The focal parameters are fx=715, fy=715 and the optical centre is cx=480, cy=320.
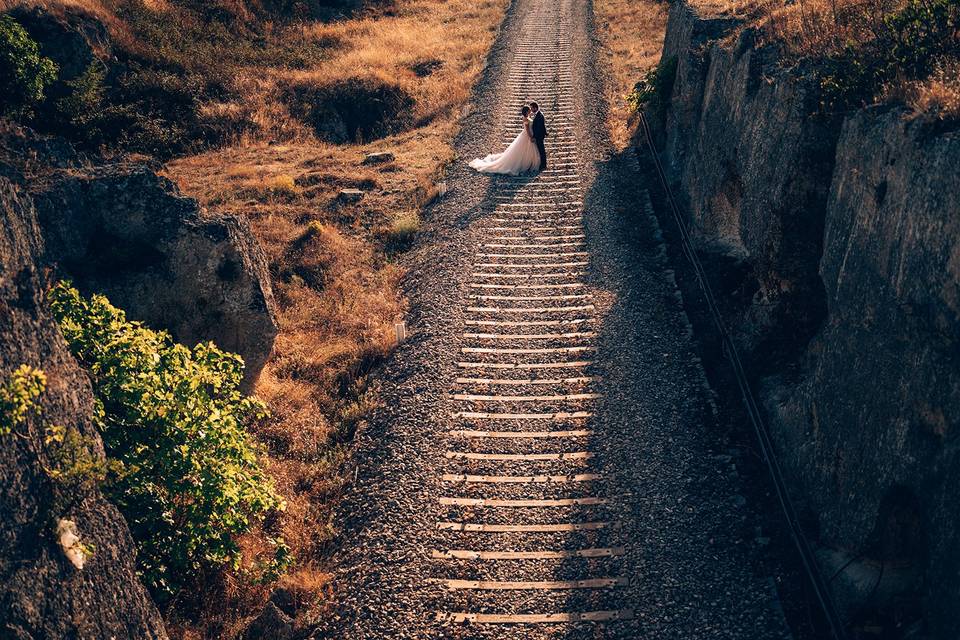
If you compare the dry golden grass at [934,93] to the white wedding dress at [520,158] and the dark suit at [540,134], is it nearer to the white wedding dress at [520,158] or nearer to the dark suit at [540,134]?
the dark suit at [540,134]

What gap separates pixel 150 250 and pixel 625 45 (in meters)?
24.2

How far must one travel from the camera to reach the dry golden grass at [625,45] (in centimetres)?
2302

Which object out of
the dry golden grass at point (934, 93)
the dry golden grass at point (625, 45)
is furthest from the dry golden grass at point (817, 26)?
the dry golden grass at point (625, 45)

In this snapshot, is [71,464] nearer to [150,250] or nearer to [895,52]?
[150,250]

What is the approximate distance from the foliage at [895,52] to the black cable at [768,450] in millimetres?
4074

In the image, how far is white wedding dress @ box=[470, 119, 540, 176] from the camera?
64.7 feet

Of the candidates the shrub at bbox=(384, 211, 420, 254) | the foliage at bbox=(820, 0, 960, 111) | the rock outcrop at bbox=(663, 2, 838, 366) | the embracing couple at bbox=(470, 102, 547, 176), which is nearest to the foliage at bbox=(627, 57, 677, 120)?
the rock outcrop at bbox=(663, 2, 838, 366)

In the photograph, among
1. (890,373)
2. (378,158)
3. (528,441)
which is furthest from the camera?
(378,158)

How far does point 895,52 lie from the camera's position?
10055mm

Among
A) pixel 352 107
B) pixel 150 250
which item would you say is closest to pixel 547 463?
pixel 150 250

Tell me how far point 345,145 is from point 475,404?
1470 cm

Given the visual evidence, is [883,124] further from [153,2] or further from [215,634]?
[153,2]

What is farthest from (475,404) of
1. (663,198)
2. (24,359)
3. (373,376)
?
(663,198)

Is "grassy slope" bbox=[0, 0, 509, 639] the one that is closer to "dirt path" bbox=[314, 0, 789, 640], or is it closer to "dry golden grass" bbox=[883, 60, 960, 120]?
"dirt path" bbox=[314, 0, 789, 640]
